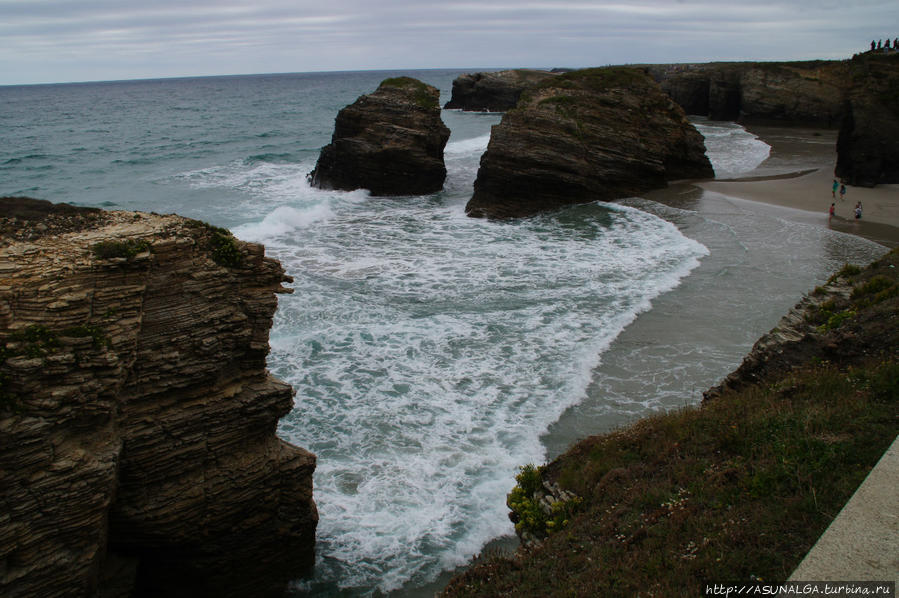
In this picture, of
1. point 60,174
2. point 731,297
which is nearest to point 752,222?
point 731,297

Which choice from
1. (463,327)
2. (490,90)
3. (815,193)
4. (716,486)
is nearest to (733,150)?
(815,193)

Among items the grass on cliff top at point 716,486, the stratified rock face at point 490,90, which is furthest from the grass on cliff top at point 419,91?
the stratified rock face at point 490,90

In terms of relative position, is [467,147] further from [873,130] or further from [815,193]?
[873,130]

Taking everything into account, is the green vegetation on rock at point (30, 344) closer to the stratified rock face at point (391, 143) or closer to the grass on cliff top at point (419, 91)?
the stratified rock face at point (391, 143)

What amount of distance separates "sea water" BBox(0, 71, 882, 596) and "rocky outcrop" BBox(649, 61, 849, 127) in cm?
3094

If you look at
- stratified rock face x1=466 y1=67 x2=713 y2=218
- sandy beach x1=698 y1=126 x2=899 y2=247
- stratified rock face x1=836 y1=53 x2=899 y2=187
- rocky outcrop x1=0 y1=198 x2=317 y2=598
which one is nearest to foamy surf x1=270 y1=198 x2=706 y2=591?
rocky outcrop x1=0 y1=198 x2=317 y2=598

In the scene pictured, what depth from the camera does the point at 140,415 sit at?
7605 mm

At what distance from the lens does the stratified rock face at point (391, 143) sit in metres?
33.9

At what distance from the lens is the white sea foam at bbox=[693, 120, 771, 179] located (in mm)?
40500

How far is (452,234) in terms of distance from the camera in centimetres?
2680

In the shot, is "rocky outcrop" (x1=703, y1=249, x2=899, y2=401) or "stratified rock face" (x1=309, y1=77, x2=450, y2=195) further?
"stratified rock face" (x1=309, y1=77, x2=450, y2=195)

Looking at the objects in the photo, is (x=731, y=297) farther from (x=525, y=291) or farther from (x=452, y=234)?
(x=452, y=234)

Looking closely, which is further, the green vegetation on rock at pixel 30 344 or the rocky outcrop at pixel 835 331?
the rocky outcrop at pixel 835 331

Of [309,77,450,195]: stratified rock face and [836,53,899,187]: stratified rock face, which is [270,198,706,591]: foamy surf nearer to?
[309,77,450,195]: stratified rock face
